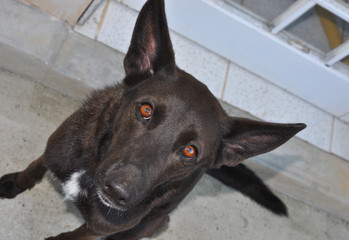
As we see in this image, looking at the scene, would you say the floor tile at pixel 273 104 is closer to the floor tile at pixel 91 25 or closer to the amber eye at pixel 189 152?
the floor tile at pixel 91 25

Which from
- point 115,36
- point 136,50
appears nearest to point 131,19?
point 115,36

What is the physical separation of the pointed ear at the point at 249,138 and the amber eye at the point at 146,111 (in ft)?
1.48

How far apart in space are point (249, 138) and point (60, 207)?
148cm

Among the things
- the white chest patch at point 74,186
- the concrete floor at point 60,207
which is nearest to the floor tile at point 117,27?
the concrete floor at point 60,207

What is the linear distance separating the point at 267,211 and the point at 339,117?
1174 millimetres

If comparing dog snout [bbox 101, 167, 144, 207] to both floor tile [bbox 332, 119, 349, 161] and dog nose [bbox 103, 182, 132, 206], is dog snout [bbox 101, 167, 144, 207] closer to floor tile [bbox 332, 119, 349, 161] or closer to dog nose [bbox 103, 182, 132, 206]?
dog nose [bbox 103, 182, 132, 206]

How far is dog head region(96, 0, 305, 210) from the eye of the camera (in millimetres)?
1607

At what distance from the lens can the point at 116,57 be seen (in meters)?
2.91

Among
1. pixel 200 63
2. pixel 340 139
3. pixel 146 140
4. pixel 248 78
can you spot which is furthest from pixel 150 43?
pixel 340 139

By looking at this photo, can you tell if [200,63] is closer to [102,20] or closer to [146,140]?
[102,20]

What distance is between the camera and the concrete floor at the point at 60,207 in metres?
2.47

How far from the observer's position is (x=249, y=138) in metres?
1.91

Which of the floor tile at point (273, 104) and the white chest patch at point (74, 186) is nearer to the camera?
the white chest patch at point (74, 186)

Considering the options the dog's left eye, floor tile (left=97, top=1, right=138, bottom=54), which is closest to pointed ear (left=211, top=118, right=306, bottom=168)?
the dog's left eye
